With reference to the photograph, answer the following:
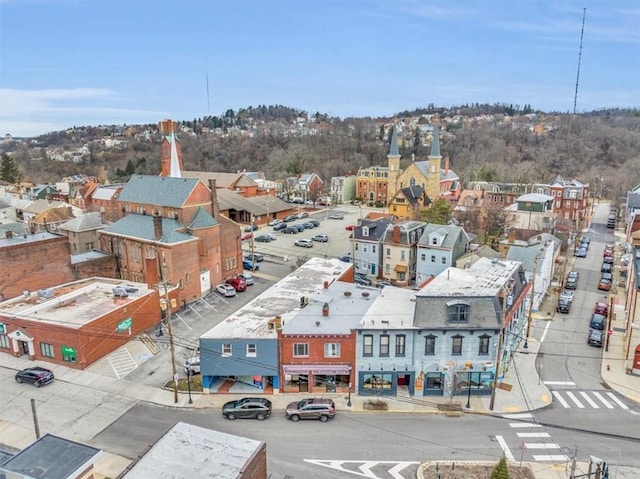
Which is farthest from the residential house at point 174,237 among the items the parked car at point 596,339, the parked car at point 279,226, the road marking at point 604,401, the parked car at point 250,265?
the parked car at point 596,339

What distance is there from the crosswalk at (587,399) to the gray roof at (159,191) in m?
38.8

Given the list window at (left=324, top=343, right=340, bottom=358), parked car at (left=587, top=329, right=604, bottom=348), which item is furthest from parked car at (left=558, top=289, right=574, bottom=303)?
window at (left=324, top=343, right=340, bottom=358)

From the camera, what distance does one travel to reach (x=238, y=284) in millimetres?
51656

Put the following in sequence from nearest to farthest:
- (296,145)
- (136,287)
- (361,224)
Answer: (136,287)
(361,224)
(296,145)

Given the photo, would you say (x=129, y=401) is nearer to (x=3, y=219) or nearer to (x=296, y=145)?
(x=3, y=219)

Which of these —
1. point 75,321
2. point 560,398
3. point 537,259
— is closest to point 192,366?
point 75,321

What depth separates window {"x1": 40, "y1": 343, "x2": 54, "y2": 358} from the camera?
1417 inches

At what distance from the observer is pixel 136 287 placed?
44.0 metres

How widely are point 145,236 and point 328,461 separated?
3333cm

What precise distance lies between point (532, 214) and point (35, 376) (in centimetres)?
6869

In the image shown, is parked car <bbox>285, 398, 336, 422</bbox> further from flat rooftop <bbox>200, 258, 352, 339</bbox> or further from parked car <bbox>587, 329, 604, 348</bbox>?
parked car <bbox>587, 329, 604, 348</bbox>

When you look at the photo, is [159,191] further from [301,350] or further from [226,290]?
[301,350]

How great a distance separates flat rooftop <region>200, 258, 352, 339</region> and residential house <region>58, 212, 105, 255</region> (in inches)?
1169

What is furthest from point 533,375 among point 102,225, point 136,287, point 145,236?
point 102,225
